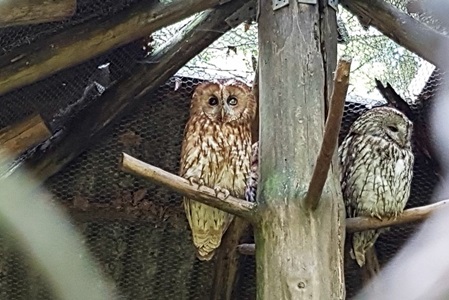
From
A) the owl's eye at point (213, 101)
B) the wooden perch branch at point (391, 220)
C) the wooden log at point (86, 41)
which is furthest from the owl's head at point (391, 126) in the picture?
the wooden log at point (86, 41)

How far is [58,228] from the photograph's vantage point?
223cm

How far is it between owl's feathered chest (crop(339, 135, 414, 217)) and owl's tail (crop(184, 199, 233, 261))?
0.35 m

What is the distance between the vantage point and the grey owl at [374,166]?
76.9 inches

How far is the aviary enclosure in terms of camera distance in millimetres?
1595

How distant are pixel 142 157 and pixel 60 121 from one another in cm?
29

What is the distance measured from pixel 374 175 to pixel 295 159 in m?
0.44

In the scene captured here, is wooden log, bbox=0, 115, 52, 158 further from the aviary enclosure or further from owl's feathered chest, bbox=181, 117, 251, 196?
owl's feathered chest, bbox=181, 117, 251, 196

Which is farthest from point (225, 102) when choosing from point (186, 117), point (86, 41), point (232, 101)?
point (86, 41)

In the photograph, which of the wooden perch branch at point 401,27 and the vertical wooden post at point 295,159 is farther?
the wooden perch branch at point 401,27

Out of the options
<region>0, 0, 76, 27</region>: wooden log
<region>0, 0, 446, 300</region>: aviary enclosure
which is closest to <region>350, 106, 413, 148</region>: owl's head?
<region>0, 0, 446, 300</region>: aviary enclosure

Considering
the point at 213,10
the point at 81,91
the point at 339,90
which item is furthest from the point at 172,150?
the point at 339,90

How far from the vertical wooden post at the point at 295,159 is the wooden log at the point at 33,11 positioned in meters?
0.46

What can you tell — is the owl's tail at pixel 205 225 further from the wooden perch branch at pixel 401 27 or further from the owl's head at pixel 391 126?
the wooden perch branch at pixel 401 27

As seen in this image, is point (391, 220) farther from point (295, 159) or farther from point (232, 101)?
point (232, 101)
